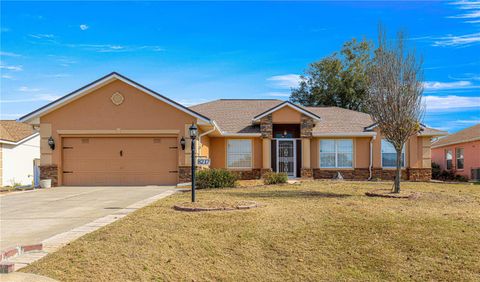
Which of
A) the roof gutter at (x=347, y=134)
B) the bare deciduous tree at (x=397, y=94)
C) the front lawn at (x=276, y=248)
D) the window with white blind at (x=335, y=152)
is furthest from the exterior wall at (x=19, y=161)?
the bare deciduous tree at (x=397, y=94)

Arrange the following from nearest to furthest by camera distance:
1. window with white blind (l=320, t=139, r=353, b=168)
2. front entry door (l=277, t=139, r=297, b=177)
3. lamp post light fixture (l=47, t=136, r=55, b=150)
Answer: lamp post light fixture (l=47, t=136, r=55, b=150), window with white blind (l=320, t=139, r=353, b=168), front entry door (l=277, t=139, r=297, b=177)

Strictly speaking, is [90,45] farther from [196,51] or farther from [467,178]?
[467,178]

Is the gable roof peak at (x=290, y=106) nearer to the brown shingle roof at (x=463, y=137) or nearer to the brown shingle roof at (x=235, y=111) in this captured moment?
the brown shingle roof at (x=235, y=111)

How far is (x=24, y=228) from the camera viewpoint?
26.9 ft

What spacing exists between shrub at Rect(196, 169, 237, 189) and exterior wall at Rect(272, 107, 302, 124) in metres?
6.42

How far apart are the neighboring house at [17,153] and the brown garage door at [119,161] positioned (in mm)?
7361

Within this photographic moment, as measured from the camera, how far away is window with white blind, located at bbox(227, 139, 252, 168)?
72.9ft

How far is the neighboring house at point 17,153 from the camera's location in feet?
77.0

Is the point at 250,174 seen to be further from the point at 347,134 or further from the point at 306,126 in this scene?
the point at 347,134

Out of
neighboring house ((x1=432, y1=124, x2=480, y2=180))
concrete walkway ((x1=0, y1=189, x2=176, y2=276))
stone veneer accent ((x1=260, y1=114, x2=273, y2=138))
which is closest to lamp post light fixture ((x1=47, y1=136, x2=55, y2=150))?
concrete walkway ((x1=0, y1=189, x2=176, y2=276))

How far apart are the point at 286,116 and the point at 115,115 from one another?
8872mm

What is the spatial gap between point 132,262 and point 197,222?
2456 mm

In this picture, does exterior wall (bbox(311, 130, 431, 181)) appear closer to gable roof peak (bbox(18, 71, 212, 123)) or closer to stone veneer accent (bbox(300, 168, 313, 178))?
stone veneer accent (bbox(300, 168, 313, 178))

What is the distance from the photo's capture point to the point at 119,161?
18.5 m
